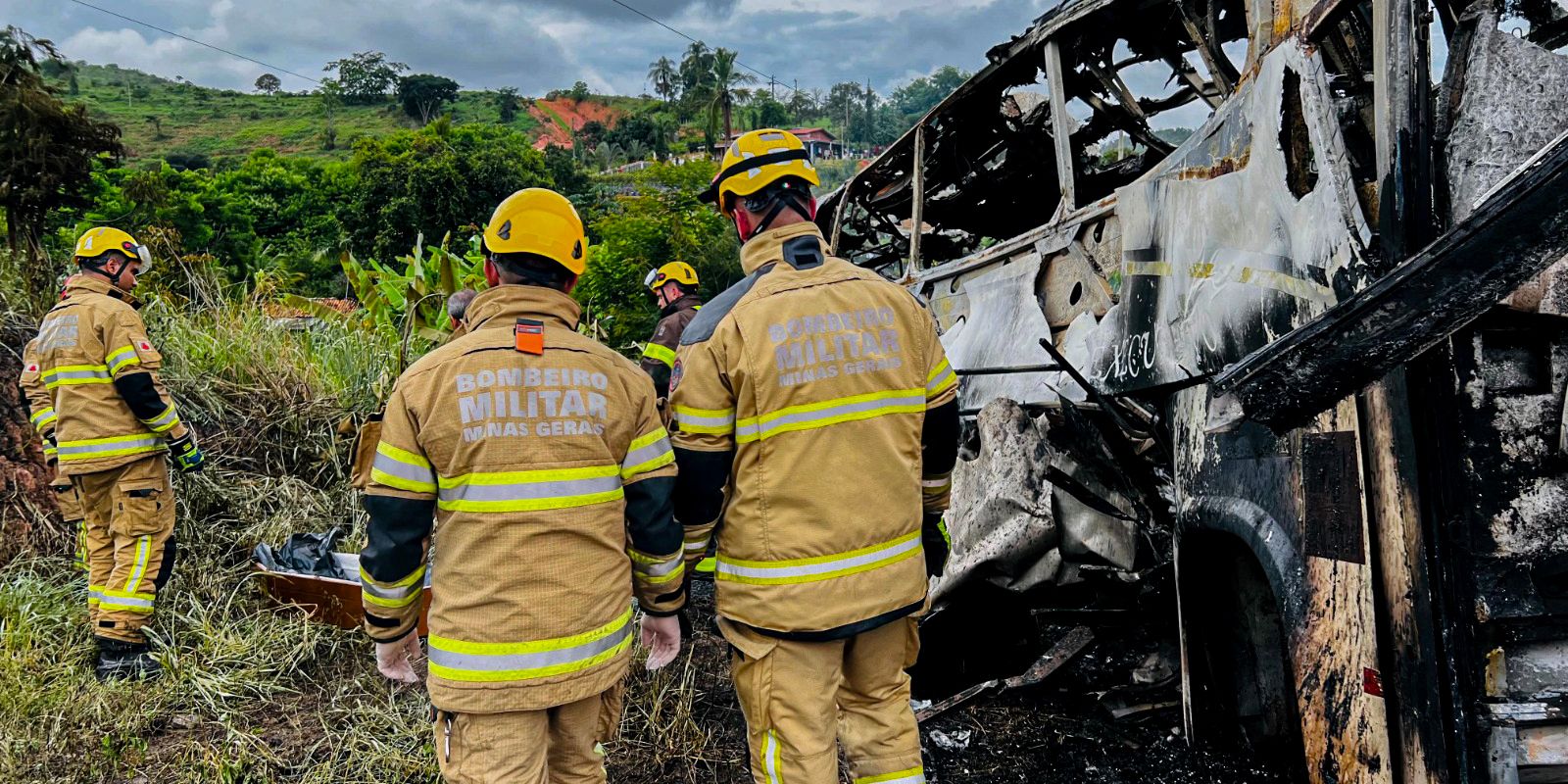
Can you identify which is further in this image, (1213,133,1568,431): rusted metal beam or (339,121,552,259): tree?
(339,121,552,259): tree

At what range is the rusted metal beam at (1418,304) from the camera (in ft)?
3.55

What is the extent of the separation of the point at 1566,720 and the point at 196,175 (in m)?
38.1

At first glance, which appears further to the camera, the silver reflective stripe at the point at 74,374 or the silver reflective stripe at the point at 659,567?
the silver reflective stripe at the point at 74,374

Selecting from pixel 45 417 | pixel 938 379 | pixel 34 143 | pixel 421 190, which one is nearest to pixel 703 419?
pixel 938 379

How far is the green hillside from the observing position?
63.2m

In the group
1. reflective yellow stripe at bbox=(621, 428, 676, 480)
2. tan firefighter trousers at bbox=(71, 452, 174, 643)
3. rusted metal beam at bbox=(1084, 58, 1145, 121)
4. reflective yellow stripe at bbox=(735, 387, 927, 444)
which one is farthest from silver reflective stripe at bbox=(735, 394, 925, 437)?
tan firefighter trousers at bbox=(71, 452, 174, 643)

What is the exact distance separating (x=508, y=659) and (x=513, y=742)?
18 cm

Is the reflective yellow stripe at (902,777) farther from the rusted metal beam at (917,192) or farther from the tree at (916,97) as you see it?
the tree at (916,97)

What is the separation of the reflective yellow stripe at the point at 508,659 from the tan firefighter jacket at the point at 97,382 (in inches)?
106

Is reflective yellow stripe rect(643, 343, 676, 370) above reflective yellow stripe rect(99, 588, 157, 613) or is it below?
above

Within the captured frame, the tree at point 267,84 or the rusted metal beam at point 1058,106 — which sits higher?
the tree at point 267,84

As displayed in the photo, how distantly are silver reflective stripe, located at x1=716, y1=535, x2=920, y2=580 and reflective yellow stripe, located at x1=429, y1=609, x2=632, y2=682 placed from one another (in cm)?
37

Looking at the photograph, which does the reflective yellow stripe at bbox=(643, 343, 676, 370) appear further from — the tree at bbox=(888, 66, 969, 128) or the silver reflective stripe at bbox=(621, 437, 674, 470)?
the tree at bbox=(888, 66, 969, 128)

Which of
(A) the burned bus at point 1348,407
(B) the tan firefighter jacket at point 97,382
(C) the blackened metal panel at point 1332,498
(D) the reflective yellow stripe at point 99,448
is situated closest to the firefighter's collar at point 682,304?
(A) the burned bus at point 1348,407
